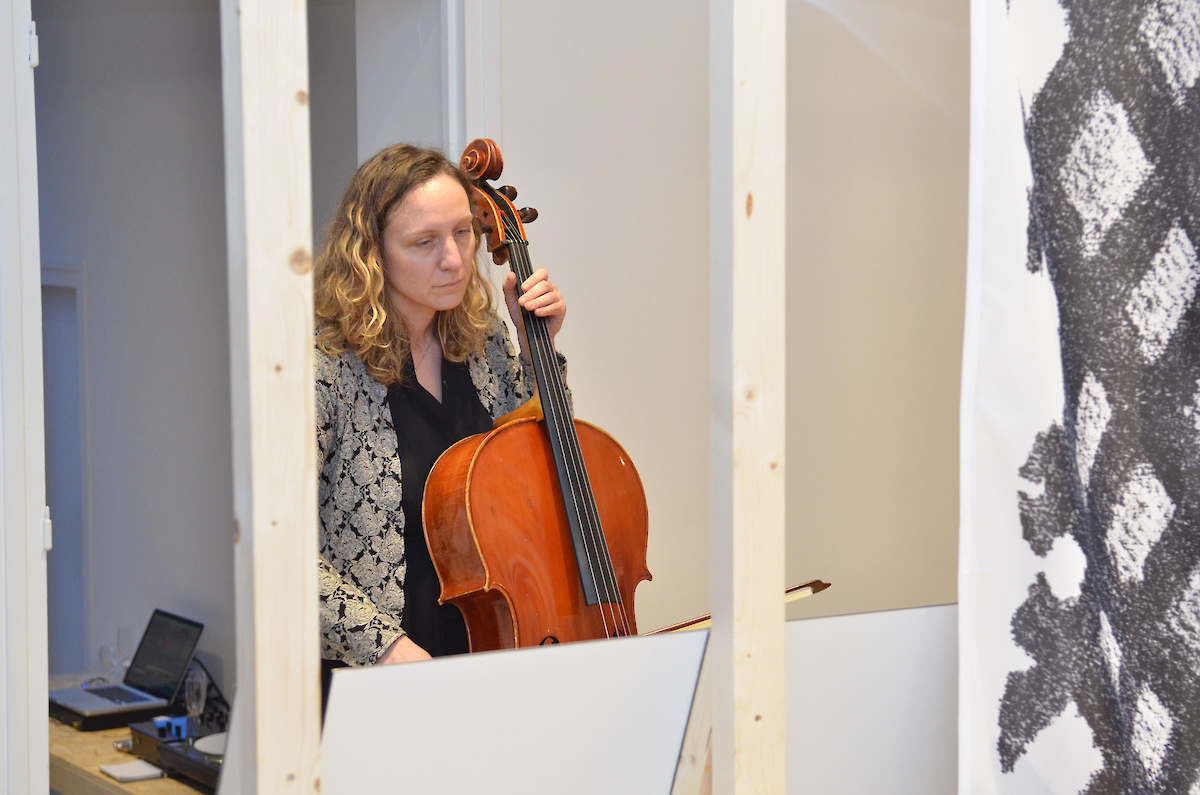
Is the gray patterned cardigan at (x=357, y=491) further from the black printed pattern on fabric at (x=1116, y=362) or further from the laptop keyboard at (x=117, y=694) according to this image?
the laptop keyboard at (x=117, y=694)

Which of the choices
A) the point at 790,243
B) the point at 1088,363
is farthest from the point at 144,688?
the point at 1088,363

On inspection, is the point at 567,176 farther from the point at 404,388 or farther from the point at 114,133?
the point at 114,133

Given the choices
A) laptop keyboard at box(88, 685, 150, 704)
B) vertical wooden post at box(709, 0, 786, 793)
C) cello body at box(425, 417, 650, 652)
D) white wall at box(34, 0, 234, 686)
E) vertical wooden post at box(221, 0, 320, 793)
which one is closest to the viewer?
vertical wooden post at box(221, 0, 320, 793)

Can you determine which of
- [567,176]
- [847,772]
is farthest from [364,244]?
[847,772]

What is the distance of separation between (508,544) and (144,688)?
2.04 metres

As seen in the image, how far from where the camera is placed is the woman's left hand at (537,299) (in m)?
1.65

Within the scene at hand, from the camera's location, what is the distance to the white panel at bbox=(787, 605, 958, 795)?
1.33m

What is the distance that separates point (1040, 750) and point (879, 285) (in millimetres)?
1151

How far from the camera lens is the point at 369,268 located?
1607 mm

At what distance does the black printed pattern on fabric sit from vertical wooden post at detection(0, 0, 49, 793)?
145 cm

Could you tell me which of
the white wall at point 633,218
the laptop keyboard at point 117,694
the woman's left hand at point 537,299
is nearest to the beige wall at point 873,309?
the white wall at point 633,218

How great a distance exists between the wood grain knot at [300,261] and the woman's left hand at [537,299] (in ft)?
2.12

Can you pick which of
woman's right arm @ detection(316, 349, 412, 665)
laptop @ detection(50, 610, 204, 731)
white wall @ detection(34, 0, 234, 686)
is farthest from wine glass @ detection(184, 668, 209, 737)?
woman's right arm @ detection(316, 349, 412, 665)

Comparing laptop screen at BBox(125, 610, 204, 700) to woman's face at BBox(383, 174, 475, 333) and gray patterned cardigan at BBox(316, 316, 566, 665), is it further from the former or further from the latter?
woman's face at BBox(383, 174, 475, 333)
